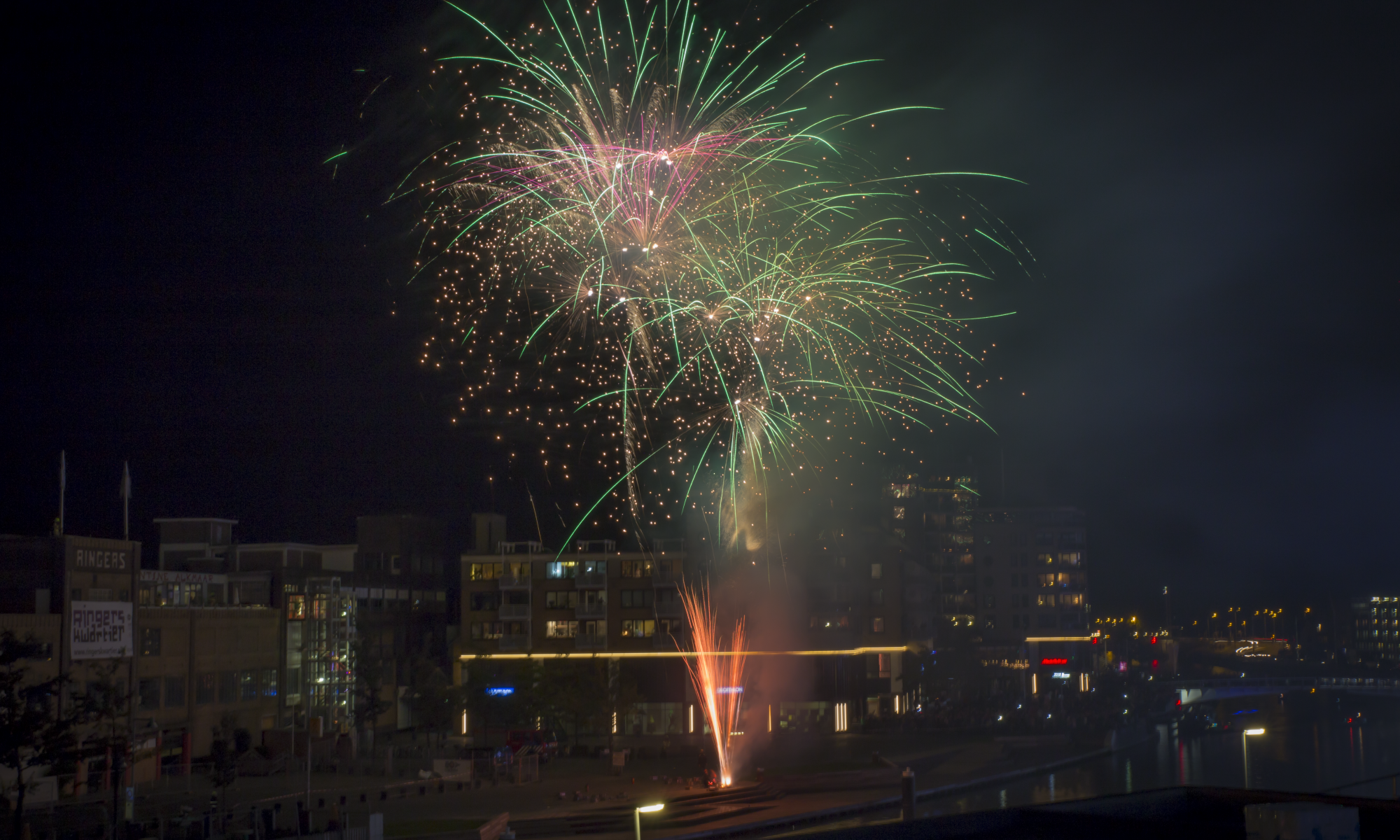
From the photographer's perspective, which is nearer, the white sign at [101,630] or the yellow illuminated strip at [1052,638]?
the white sign at [101,630]

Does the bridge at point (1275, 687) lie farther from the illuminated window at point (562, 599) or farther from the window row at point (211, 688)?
the window row at point (211, 688)

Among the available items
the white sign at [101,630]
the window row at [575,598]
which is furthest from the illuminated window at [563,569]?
the white sign at [101,630]

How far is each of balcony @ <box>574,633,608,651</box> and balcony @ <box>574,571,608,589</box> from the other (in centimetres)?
250

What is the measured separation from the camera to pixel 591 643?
57812mm

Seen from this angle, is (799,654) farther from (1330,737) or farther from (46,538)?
(1330,737)

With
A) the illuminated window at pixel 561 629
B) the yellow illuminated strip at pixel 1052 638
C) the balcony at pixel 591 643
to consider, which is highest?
the illuminated window at pixel 561 629

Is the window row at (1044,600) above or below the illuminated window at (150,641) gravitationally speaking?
below

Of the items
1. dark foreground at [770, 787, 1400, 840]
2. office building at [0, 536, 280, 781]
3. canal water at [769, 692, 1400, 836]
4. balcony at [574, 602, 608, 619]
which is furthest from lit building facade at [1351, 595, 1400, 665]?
dark foreground at [770, 787, 1400, 840]

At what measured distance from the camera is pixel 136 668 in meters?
40.8

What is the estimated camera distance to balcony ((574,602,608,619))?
58312mm

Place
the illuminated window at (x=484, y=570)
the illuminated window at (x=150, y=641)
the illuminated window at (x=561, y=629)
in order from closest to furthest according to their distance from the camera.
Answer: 1. the illuminated window at (x=150, y=641)
2. the illuminated window at (x=561, y=629)
3. the illuminated window at (x=484, y=570)

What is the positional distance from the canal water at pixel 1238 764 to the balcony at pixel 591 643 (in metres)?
22.4

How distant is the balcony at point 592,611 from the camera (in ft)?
191

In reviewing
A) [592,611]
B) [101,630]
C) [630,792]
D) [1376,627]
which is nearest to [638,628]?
[592,611]
